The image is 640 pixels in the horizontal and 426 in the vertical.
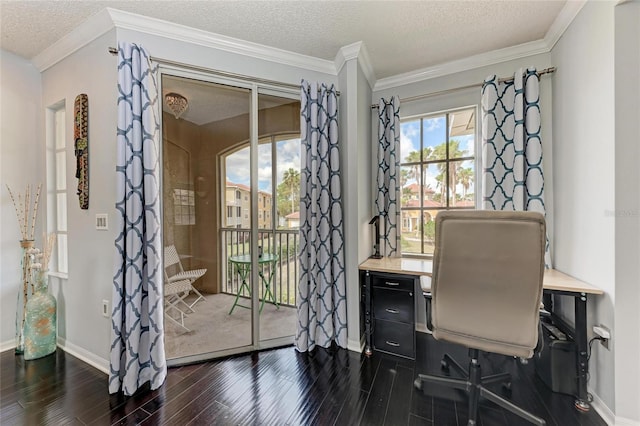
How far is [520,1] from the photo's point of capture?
181cm

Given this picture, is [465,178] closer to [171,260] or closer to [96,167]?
[171,260]

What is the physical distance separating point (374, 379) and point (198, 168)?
2.24 meters

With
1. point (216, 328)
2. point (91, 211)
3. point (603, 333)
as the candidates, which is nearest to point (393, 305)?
point (603, 333)

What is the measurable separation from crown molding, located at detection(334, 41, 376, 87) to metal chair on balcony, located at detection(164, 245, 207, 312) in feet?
7.32

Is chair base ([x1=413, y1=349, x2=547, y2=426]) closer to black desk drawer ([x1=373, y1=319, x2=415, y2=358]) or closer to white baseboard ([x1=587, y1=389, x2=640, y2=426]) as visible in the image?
black desk drawer ([x1=373, y1=319, x2=415, y2=358])

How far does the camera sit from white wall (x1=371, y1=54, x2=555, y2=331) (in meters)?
2.21

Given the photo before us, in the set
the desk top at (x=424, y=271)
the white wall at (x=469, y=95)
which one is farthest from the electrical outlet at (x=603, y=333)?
the white wall at (x=469, y=95)

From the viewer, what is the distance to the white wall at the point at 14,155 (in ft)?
7.70

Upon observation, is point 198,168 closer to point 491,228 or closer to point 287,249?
point 287,249

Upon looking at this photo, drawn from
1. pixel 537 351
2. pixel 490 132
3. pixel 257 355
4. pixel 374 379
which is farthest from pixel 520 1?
pixel 257 355

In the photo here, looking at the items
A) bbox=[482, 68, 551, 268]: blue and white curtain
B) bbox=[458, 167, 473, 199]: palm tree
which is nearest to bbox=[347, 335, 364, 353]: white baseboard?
bbox=[482, 68, 551, 268]: blue and white curtain

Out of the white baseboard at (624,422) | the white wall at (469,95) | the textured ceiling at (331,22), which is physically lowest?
the white baseboard at (624,422)

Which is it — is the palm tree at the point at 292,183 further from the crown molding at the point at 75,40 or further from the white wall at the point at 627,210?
the white wall at the point at 627,210

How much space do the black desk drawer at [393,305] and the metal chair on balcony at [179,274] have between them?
5.17 feet
